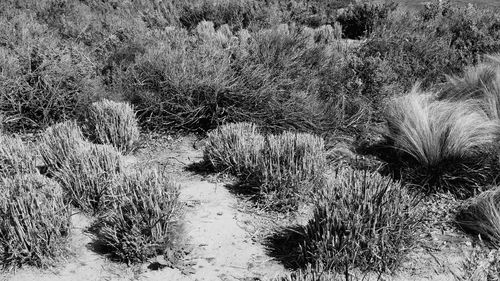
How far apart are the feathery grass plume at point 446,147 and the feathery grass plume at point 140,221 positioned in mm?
2625

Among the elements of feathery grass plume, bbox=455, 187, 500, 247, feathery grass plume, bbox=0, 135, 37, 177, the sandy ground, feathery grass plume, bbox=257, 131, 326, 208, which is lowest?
feathery grass plume, bbox=455, 187, 500, 247

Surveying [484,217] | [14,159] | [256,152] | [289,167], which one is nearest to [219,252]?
[289,167]

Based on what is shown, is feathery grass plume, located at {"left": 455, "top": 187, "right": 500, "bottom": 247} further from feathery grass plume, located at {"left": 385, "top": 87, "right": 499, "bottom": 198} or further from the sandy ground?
feathery grass plume, located at {"left": 385, "top": 87, "right": 499, "bottom": 198}

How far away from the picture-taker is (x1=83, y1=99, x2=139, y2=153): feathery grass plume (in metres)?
5.70

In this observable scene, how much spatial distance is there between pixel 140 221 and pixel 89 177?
0.83 m

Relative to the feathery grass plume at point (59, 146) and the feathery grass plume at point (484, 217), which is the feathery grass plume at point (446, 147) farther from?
the feathery grass plume at point (59, 146)

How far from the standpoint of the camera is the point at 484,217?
181 inches

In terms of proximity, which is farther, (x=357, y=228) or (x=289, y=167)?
(x=289, y=167)

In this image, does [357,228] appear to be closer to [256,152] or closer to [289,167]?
[289,167]

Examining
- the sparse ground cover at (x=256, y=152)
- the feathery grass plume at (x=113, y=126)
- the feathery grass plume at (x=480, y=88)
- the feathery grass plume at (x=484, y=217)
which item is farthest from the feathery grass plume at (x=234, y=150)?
the feathery grass plume at (x=480, y=88)

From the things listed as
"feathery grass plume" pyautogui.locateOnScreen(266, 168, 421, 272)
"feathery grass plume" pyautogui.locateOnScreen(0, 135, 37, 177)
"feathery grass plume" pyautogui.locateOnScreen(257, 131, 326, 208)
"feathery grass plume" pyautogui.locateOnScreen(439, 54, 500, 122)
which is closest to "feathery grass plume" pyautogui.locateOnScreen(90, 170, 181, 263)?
"feathery grass plume" pyautogui.locateOnScreen(266, 168, 421, 272)

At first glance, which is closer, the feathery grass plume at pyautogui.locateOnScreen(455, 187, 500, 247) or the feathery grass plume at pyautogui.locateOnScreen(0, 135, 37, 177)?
the feathery grass plume at pyautogui.locateOnScreen(455, 187, 500, 247)

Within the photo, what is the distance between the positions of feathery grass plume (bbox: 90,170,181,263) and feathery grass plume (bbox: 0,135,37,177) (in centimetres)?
111

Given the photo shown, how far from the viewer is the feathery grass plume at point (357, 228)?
3881mm
